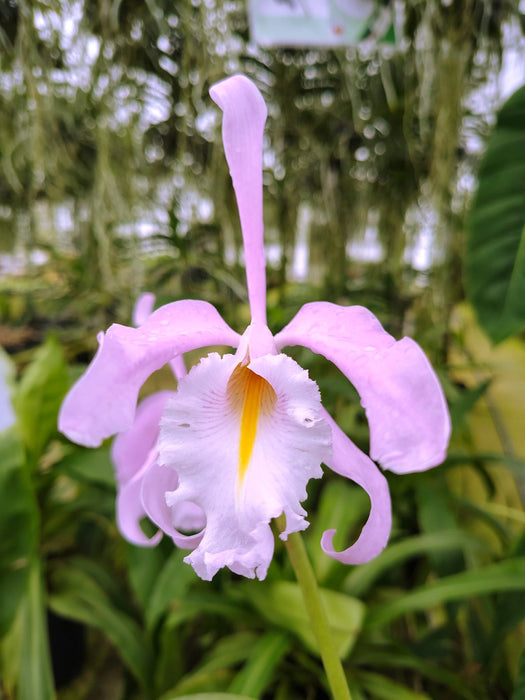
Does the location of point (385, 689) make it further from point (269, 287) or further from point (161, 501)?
point (269, 287)

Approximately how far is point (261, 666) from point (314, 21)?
868 millimetres

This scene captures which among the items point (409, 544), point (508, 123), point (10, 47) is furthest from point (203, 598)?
point (10, 47)

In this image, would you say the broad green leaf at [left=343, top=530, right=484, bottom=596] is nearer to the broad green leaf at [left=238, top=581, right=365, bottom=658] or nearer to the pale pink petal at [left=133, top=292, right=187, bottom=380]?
the broad green leaf at [left=238, top=581, right=365, bottom=658]

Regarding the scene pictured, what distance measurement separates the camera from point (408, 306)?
132 cm

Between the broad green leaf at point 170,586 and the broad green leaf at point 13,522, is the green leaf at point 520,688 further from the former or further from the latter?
the broad green leaf at point 13,522

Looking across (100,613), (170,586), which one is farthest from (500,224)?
(100,613)

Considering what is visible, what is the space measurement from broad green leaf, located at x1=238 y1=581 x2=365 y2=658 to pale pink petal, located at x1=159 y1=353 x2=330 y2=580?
1.06ft

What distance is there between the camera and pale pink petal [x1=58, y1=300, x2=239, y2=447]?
9.2 inches

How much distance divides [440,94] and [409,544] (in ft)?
2.70

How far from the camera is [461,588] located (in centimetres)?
56

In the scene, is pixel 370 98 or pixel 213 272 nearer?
pixel 213 272

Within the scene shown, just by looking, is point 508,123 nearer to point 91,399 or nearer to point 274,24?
point 274,24

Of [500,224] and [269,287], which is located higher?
[500,224]

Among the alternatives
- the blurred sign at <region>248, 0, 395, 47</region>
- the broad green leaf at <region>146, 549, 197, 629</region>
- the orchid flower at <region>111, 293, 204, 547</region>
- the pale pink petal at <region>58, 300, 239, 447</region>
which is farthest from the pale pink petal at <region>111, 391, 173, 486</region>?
the blurred sign at <region>248, 0, 395, 47</region>
